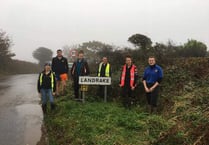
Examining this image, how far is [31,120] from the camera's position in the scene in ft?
32.2

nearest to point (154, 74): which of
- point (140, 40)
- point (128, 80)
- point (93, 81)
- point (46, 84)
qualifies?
point (128, 80)

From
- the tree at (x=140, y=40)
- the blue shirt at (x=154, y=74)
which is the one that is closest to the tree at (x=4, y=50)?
the tree at (x=140, y=40)

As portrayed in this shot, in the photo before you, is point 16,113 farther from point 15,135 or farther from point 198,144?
point 198,144

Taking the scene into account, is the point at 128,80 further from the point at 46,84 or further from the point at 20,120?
the point at 20,120

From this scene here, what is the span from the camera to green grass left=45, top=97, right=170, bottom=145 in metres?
6.76

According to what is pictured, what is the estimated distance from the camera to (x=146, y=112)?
942 cm

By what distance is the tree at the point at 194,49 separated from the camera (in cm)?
1812

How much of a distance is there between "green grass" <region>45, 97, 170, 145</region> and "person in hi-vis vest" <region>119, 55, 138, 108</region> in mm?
645

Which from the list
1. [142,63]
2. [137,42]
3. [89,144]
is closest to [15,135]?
[89,144]

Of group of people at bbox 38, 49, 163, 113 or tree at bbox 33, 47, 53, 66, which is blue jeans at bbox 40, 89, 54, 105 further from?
tree at bbox 33, 47, 53, 66

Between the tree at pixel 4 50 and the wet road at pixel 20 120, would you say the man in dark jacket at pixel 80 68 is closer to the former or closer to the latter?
the wet road at pixel 20 120

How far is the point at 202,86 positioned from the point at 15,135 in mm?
6086

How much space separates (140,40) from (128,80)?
862 cm

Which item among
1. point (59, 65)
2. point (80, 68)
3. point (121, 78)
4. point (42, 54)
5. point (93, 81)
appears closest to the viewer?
point (121, 78)
